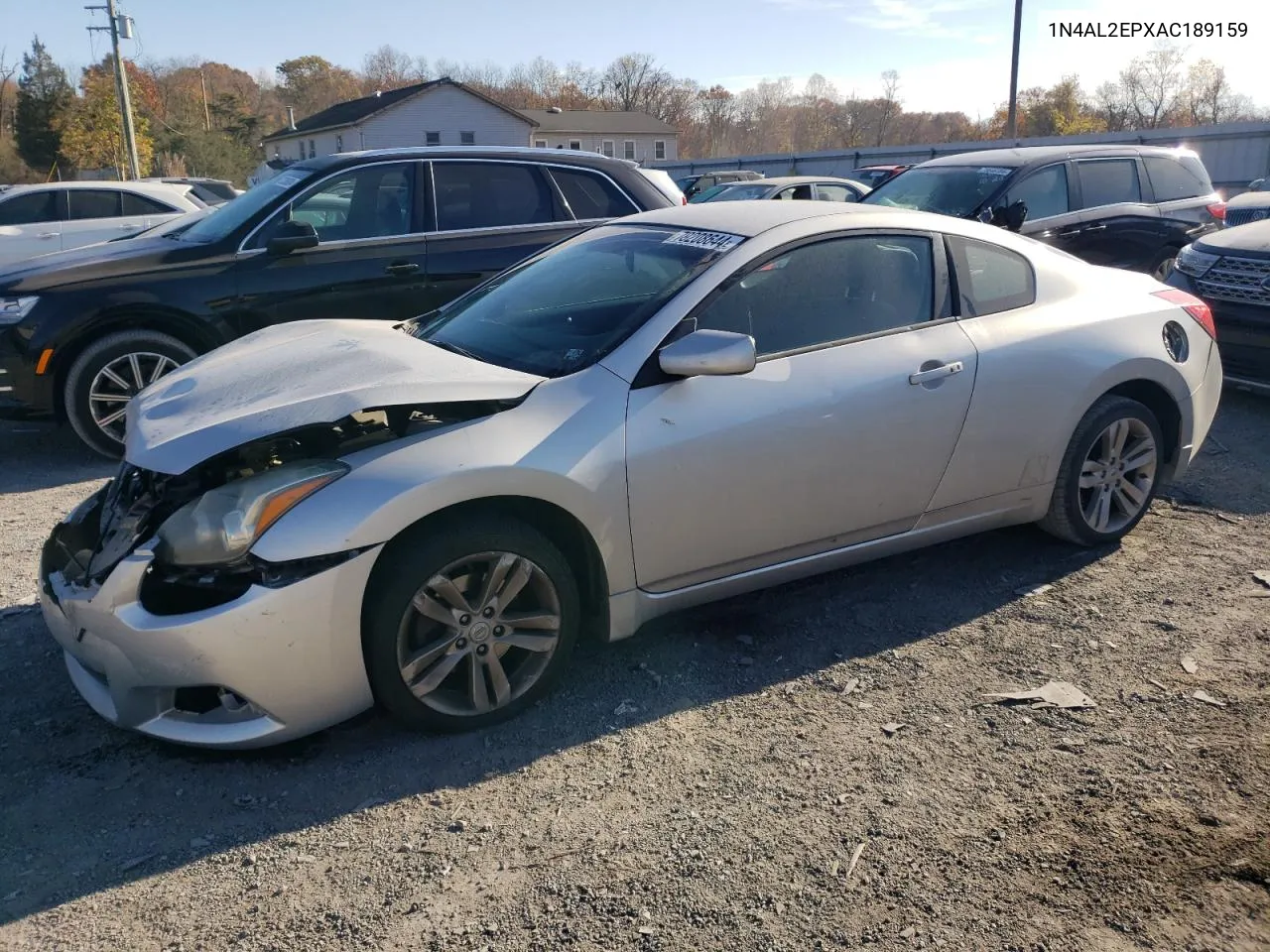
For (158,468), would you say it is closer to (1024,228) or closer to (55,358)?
(55,358)

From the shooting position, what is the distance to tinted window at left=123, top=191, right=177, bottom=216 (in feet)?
42.2

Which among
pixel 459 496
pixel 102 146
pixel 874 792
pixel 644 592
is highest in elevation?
pixel 102 146

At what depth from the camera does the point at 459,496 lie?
3080 millimetres

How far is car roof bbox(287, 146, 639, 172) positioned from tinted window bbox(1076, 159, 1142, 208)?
4622 mm

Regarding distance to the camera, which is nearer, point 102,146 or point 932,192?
point 932,192

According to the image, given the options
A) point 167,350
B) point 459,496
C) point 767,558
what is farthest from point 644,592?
point 167,350

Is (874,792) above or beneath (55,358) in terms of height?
beneath

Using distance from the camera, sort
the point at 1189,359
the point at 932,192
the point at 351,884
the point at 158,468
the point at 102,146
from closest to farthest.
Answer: the point at 351,884
the point at 158,468
the point at 1189,359
the point at 932,192
the point at 102,146

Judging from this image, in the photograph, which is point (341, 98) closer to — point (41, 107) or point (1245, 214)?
point (41, 107)

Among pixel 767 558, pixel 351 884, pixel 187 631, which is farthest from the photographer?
pixel 767 558

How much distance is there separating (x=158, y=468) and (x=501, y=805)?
1468 millimetres

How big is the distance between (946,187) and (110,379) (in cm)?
734

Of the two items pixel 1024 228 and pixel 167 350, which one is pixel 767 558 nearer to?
pixel 167 350

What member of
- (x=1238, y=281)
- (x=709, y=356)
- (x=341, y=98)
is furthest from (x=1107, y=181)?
(x=341, y=98)
